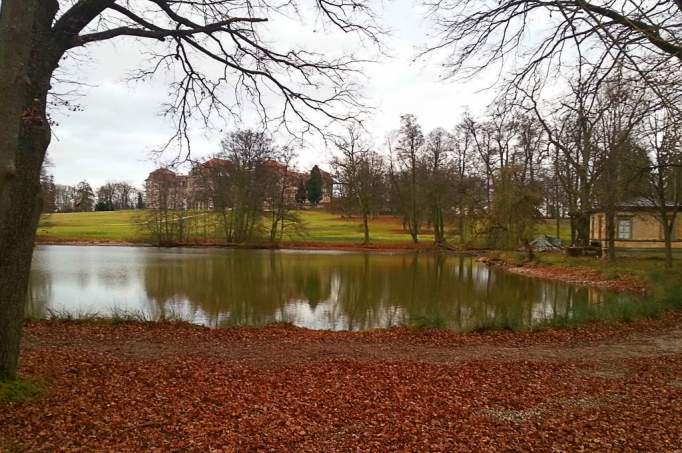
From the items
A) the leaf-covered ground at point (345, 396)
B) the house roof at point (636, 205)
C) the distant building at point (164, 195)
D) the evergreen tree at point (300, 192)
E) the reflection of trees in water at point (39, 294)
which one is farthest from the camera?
the evergreen tree at point (300, 192)

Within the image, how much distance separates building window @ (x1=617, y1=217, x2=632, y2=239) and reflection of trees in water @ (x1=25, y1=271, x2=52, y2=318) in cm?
3078

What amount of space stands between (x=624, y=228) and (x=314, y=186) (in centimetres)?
5774

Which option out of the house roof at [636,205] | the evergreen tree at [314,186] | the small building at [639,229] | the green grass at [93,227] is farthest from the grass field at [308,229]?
the house roof at [636,205]

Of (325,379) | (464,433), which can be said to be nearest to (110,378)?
(325,379)

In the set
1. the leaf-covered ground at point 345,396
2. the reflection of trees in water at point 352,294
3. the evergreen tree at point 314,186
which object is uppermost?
the evergreen tree at point 314,186

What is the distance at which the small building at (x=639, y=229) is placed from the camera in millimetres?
30516

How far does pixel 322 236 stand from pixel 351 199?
5.14 m

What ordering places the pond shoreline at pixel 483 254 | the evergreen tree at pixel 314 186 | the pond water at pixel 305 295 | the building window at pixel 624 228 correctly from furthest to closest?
the evergreen tree at pixel 314 186
the building window at pixel 624 228
the pond shoreline at pixel 483 254
the pond water at pixel 305 295

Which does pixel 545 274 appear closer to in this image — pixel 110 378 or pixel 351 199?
pixel 110 378

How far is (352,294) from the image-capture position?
18.5 m

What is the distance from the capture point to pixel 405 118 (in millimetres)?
48812

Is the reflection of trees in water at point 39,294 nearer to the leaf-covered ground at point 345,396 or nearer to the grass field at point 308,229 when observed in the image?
the leaf-covered ground at point 345,396

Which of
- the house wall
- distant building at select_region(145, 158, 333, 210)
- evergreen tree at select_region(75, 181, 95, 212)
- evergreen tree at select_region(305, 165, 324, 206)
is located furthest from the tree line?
evergreen tree at select_region(75, 181, 95, 212)

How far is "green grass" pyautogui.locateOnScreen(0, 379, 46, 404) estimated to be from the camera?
4.58 metres
